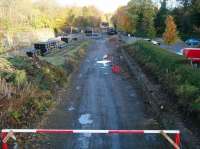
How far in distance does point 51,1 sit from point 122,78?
90426mm

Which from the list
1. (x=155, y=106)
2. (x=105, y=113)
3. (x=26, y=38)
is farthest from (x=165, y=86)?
(x=26, y=38)

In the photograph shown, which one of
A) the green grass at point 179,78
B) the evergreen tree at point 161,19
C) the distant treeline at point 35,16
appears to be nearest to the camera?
the green grass at point 179,78

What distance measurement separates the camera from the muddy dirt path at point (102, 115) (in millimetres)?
13742

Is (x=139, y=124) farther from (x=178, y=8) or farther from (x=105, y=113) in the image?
(x=178, y=8)

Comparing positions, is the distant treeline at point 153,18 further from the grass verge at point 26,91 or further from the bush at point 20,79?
the bush at point 20,79

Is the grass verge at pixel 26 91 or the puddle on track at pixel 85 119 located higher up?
the grass verge at pixel 26 91

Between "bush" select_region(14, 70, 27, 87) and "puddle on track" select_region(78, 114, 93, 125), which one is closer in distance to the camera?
"puddle on track" select_region(78, 114, 93, 125)

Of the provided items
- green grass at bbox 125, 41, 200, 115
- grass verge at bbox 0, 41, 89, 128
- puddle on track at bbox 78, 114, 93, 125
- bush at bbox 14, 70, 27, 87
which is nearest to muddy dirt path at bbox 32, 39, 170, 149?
puddle on track at bbox 78, 114, 93, 125

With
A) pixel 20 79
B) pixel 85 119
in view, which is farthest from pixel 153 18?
pixel 85 119

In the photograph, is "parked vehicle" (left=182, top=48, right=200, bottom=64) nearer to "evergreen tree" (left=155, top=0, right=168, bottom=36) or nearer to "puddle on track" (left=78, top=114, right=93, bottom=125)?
"puddle on track" (left=78, top=114, right=93, bottom=125)

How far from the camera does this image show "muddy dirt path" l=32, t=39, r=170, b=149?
45.1ft

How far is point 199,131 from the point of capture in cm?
1438

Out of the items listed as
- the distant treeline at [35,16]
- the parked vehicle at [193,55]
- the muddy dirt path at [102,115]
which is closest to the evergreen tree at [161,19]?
the distant treeline at [35,16]

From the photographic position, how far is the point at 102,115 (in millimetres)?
18453
